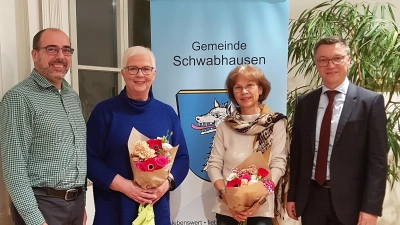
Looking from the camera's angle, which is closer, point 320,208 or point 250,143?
point 320,208

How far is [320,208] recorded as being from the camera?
197 centimetres

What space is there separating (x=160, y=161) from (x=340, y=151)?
92 cm

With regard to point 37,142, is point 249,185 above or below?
below

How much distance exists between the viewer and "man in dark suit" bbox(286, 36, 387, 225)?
1844 millimetres

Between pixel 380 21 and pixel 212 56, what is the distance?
4.04 feet

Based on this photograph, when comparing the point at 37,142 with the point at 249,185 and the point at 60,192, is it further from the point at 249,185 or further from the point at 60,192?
the point at 249,185

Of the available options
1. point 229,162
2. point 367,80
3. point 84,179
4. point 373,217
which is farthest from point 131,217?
point 367,80

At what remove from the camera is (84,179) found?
1936 mm

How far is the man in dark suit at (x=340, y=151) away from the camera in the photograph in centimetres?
184

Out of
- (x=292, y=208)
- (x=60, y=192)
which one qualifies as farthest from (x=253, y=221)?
(x=60, y=192)

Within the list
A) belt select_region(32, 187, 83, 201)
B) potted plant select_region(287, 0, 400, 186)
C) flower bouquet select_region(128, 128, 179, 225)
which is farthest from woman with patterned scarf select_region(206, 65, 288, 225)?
potted plant select_region(287, 0, 400, 186)

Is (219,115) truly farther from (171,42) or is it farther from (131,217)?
(131,217)

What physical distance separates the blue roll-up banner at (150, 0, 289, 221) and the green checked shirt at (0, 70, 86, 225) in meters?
0.95

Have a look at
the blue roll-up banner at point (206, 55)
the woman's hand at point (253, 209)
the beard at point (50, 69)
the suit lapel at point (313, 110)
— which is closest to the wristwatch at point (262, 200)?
the woman's hand at point (253, 209)
